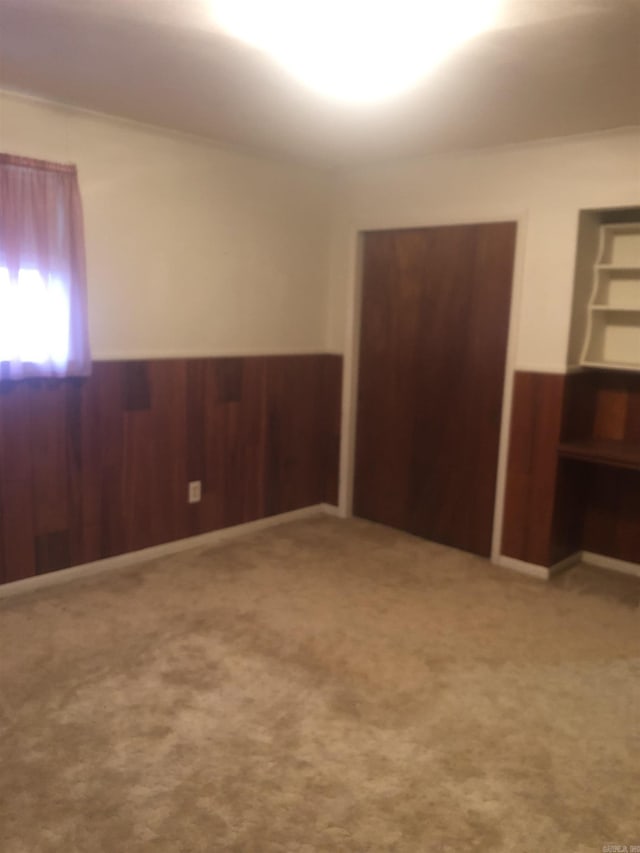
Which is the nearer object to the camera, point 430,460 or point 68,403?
point 68,403

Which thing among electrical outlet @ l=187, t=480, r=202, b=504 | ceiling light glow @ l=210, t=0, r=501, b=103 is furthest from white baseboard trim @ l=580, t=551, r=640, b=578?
ceiling light glow @ l=210, t=0, r=501, b=103

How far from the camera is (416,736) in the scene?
2293mm

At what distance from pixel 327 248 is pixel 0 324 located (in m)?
2.26

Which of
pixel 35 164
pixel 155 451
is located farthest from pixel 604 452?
pixel 35 164

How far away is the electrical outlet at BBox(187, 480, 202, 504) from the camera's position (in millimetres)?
3974

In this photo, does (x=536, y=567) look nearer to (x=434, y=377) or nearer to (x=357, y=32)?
(x=434, y=377)

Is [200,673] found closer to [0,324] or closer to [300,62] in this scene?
[0,324]

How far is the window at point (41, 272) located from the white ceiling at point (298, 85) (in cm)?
40

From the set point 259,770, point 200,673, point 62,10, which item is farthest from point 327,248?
point 259,770

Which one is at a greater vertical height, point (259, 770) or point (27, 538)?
point (27, 538)

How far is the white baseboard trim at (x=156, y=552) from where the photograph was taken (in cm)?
336

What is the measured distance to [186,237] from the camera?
12.4ft

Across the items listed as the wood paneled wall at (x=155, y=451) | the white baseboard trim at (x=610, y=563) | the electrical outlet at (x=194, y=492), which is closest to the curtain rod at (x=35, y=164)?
the wood paneled wall at (x=155, y=451)

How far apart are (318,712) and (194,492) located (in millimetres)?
1855
